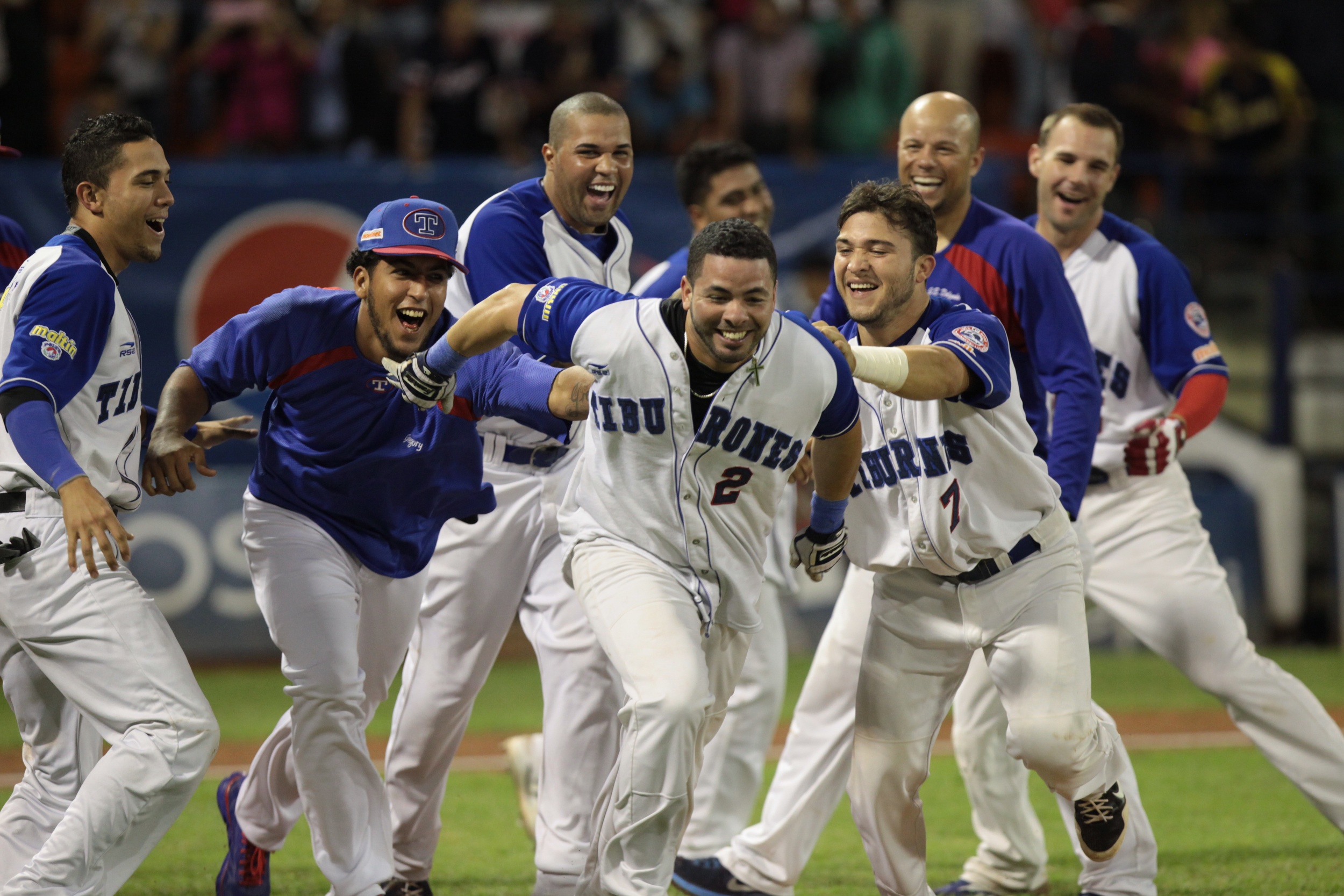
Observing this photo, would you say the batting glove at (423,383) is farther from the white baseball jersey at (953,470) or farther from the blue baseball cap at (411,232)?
the white baseball jersey at (953,470)

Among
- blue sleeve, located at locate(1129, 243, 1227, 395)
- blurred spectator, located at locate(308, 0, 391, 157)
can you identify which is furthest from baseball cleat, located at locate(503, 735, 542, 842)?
blurred spectator, located at locate(308, 0, 391, 157)

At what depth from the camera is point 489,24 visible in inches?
572

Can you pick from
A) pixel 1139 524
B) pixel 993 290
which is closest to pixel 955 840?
pixel 1139 524

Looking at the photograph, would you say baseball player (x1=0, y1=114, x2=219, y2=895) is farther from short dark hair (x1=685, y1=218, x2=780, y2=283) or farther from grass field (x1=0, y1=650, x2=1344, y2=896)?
short dark hair (x1=685, y1=218, x2=780, y2=283)

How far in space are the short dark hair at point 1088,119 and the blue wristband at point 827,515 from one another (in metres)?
2.09

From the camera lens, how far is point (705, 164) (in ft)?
20.7

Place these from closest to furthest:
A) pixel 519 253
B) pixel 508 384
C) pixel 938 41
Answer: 1. pixel 508 384
2. pixel 519 253
3. pixel 938 41

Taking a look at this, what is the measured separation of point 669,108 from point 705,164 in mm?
6551

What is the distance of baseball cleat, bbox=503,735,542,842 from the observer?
591cm

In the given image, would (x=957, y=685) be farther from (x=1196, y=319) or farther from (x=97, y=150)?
(x=97, y=150)

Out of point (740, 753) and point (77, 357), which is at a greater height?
point (77, 357)

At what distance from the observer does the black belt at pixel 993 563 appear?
15.0ft

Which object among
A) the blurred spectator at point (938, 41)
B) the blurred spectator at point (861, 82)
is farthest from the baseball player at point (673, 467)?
the blurred spectator at point (938, 41)

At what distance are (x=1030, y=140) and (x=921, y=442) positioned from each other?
947 centimetres
